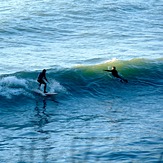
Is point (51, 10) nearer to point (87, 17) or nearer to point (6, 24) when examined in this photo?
point (87, 17)

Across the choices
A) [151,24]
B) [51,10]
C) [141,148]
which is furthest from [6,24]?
[141,148]

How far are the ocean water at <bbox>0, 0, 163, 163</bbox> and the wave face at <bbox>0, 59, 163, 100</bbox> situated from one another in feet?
0.18

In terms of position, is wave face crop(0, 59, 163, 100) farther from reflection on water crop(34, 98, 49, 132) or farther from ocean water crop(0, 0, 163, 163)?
reflection on water crop(34, 98, 49, 132)

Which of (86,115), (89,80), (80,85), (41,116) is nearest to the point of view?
(41,116)

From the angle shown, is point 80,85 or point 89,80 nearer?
point 80,85

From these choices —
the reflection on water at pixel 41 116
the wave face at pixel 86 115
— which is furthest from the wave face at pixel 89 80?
the reflection on water at pixel 41 116

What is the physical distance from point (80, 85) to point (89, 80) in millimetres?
936

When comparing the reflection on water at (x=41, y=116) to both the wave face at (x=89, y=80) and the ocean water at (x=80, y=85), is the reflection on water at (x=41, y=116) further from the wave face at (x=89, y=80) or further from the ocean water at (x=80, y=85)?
the wave face at (x=89, y=80)

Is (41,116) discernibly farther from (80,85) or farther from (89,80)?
(89,80)

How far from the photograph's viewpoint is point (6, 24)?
44.0 meters

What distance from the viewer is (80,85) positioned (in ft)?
97.6

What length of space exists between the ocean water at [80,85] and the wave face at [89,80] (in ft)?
0.18

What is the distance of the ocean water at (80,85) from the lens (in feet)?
65.5

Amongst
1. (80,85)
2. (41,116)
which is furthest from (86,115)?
(80,85)
